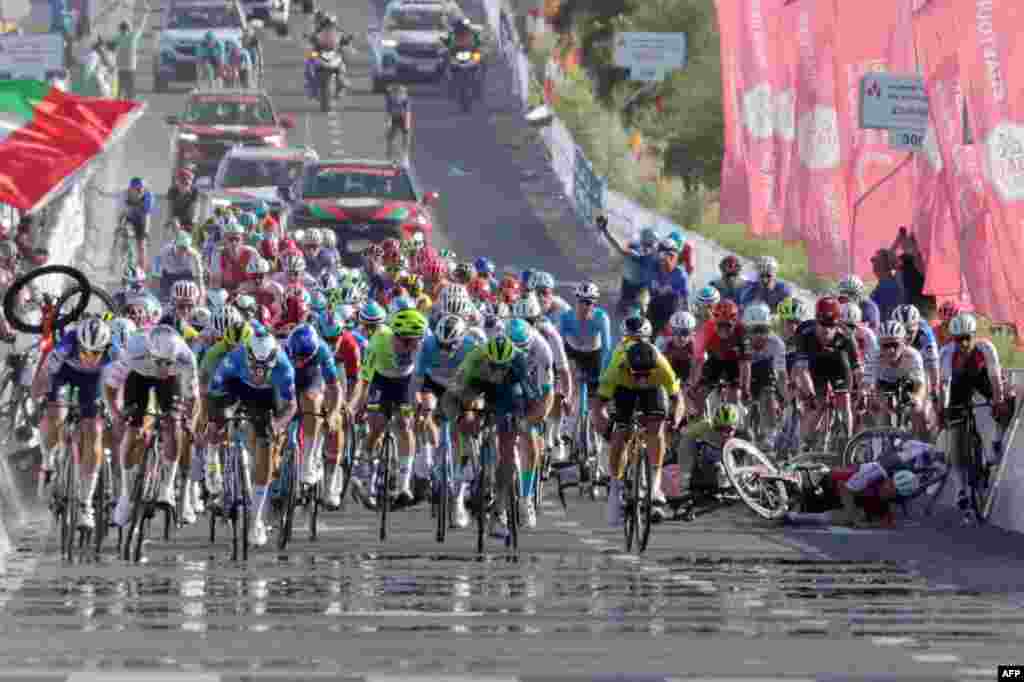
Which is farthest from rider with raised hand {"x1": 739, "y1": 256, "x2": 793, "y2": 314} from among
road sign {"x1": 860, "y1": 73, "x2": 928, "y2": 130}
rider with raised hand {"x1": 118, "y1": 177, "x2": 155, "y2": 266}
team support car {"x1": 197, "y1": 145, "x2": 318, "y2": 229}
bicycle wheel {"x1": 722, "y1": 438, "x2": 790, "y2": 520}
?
rider with raised hand {"x1": 118, "y1": 177, "x2": 155, "y2": 266}

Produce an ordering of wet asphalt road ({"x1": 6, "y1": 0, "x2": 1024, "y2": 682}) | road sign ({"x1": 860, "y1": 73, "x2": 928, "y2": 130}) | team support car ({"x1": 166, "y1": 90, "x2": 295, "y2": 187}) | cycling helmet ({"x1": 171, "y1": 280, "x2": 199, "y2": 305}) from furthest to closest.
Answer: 1. team support car ({"x1": 166, "y1": 90, "x2": 295, "y2": 187})
2. road sign ({"x1": 860, "y1": 73, "x2": 928, "y2": 130})
3. cycling helmet ({"x1": 171, "y1": 280, "x2": 199, "y2": 305})
4. wet asphalt road ({"x1": 6, "y1": 0, "x2": 1024, "y2": 682})

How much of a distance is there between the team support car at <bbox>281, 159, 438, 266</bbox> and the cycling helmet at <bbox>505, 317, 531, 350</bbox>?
19.2 meters

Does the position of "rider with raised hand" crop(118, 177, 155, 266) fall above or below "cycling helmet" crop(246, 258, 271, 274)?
above

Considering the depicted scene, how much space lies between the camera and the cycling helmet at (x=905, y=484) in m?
25.8

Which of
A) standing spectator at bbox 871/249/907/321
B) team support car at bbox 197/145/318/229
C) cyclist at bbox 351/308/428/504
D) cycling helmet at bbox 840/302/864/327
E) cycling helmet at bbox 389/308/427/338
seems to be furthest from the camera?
team support car at bbox 197/145/318/229

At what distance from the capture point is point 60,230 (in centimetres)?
5081

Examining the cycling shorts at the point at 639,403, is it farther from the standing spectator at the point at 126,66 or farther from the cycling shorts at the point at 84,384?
the standing spectator at the point at 126,66

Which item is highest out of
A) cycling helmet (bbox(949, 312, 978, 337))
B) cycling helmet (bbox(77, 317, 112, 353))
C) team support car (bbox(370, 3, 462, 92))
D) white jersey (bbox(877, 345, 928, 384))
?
team support car (bbox(370, 3, 462, 92))

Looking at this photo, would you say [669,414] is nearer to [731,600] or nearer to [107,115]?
[731,600]

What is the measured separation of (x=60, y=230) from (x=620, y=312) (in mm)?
18162

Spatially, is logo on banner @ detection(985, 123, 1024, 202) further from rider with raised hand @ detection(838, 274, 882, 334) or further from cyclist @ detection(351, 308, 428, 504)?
cyclist @ detection(351, 308, 428, 504)

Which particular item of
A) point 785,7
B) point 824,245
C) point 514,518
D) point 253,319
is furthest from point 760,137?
point 514,518

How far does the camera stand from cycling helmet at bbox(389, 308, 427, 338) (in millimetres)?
25062

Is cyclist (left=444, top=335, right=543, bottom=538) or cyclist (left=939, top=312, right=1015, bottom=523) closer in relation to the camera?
cyclist (left=444, top=335, right=543, bottom=538)
